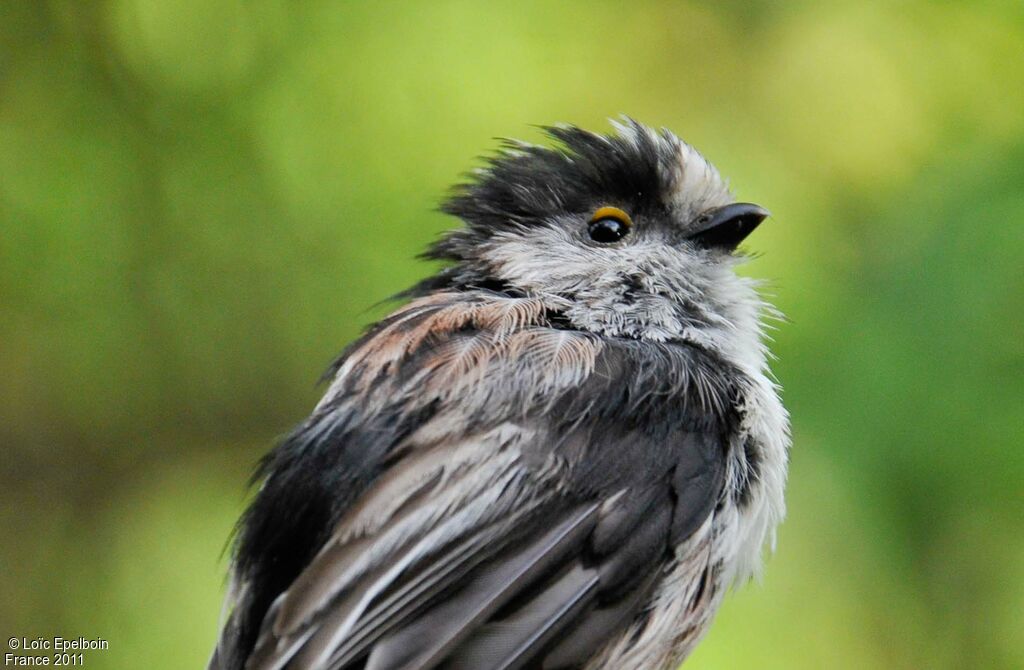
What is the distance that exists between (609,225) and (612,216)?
0.11 ft

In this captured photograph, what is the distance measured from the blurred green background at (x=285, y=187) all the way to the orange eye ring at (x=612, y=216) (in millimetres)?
692

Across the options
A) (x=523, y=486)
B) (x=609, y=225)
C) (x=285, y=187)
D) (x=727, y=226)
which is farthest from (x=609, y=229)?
(x=285, y=187)

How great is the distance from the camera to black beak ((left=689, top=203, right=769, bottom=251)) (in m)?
3.62

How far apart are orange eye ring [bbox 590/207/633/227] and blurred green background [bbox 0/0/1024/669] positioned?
692mm

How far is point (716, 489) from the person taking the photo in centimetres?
291

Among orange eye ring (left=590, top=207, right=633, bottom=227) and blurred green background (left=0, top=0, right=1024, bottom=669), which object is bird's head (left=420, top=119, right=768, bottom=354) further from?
blurred green background (left=0, top=0, right=1024, bottom=669)

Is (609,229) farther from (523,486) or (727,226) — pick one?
(523,486)

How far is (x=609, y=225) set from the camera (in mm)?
3625

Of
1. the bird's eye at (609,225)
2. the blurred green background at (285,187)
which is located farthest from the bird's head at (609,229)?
the blurred green background at (285,187)

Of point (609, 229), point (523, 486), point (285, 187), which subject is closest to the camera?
point (523, 486)

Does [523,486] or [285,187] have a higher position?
[285,187]

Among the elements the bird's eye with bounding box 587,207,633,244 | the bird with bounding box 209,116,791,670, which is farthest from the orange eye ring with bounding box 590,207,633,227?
the bird with bounding box 209,116,791,670

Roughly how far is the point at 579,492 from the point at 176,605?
253cm

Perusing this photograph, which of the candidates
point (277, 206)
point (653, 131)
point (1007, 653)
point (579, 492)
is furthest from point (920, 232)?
point (277, 206)
